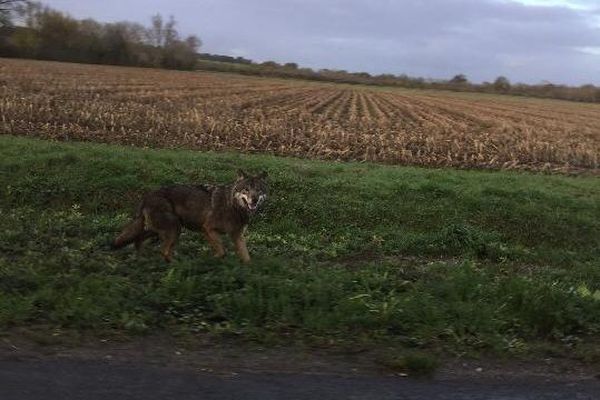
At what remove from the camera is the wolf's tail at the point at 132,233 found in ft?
26.7

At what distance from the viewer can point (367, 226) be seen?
460 inches

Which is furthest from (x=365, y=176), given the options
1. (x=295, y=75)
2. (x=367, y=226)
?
(x=295, y=75)

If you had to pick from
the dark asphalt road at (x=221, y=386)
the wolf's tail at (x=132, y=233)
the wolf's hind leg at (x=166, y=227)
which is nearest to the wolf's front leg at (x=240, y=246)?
the wolf's hind leg at (x=166, y=227)

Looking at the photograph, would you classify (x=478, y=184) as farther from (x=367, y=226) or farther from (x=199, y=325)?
(x=199, y=325)

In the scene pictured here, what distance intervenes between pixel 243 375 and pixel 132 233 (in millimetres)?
3835

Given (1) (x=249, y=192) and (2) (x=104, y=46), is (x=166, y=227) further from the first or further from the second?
(2) (x=104, y=46)

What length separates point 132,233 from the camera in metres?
8.21

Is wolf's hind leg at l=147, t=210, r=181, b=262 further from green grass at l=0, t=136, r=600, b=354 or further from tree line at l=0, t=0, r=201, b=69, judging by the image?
tree line at l=0, t=0, r=201, b=69

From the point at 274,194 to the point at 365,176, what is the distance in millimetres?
2894

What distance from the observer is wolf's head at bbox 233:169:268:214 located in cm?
745

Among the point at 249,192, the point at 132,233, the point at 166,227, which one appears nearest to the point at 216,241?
the point at 166,227

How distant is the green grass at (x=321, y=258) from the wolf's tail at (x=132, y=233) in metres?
0.20

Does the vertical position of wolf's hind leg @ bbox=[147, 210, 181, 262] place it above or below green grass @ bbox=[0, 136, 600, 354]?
above

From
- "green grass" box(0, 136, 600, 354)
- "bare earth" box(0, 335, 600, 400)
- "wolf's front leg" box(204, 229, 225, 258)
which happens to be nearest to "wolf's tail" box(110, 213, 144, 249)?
"green grass" box(0, 136, 600, 354)
